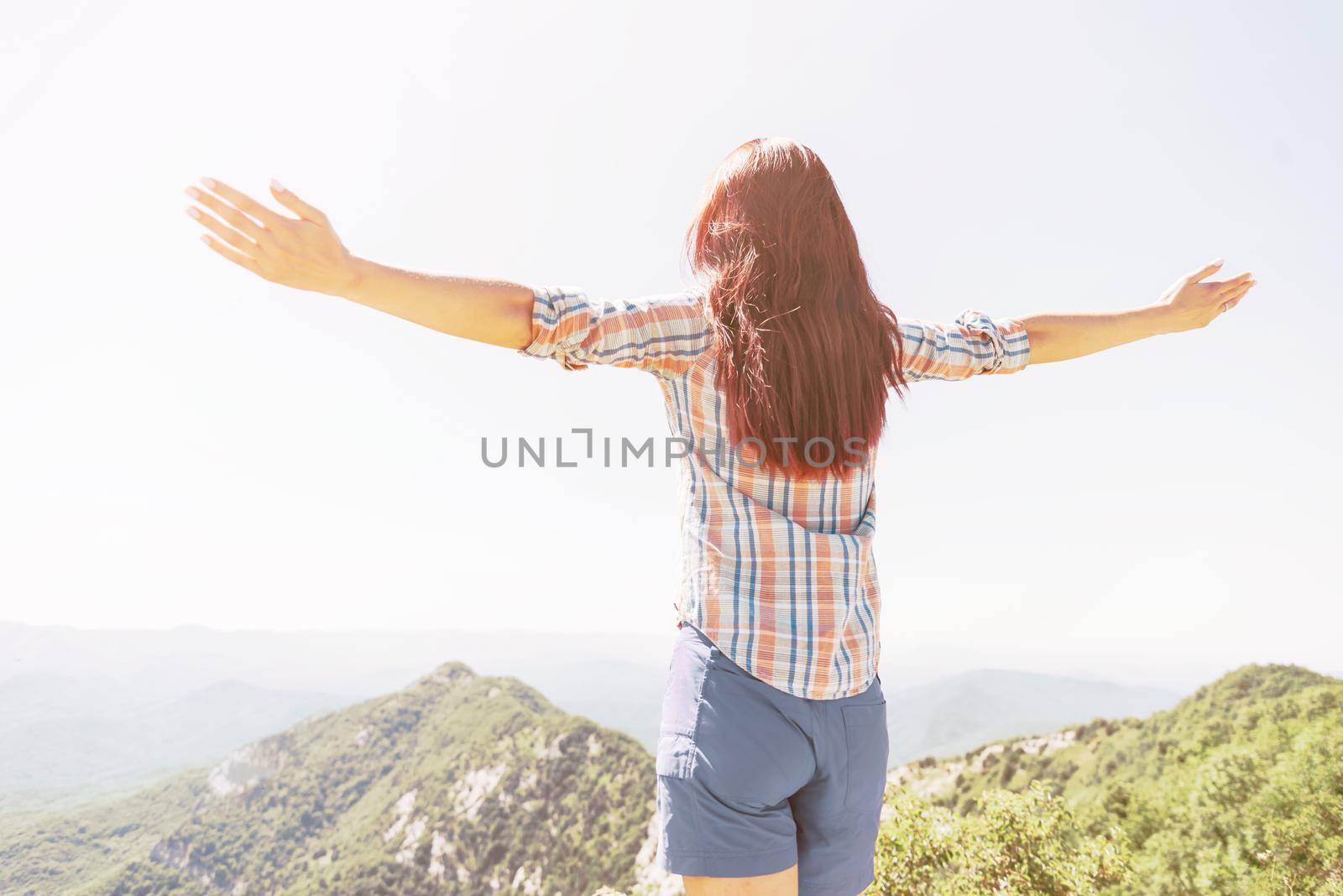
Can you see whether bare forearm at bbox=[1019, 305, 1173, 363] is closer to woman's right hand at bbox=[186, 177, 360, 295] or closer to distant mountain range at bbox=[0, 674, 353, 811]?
woman's right hand at bbox=[186, 177, 360, 295]

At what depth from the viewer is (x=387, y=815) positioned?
7900cm

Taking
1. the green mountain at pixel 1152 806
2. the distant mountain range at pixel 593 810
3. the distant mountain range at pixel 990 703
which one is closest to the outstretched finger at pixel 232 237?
the distant mountain range at pixel 593 810

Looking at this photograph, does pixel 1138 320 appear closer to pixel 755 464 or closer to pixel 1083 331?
pixel 1083 331

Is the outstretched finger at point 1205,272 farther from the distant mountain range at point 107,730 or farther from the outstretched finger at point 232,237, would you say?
the distant mountain range at point 107,730

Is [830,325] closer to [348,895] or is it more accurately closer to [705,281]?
[705,281]

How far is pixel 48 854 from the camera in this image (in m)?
72.9

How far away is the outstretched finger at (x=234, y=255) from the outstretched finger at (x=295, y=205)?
0.13m

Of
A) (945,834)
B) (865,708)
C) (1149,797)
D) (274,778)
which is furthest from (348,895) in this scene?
(865,708)

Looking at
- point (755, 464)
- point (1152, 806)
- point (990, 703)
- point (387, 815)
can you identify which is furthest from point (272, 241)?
point (990, 703)

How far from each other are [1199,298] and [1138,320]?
0.33 metres

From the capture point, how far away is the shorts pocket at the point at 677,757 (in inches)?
60.4

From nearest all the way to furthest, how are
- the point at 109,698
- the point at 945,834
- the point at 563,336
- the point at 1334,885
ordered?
the point at 563,336 → the point at 945,834 → the point at 1334,885 → the point at 109,698

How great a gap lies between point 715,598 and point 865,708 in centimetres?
49

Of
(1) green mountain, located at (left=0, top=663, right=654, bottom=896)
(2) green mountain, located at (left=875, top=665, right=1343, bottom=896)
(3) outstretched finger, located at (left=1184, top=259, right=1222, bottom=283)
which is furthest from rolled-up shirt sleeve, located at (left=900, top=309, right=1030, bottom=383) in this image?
(1) green mountain, located at (left=0, top=663, right=654, bottom=896)
